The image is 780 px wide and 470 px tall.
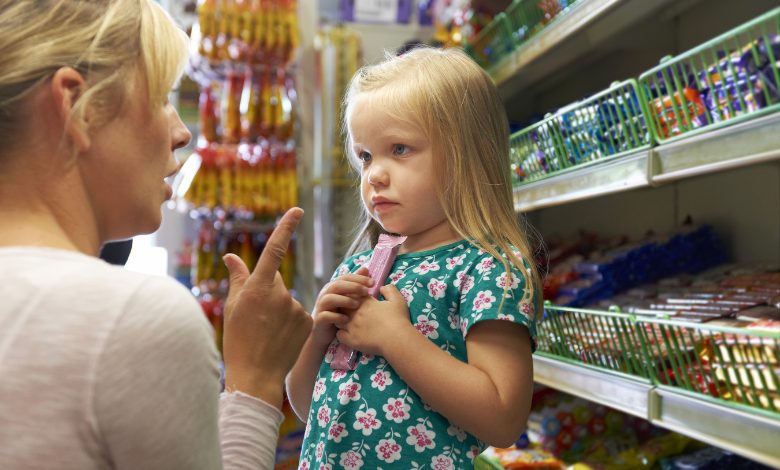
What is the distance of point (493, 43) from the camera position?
238 centimetres

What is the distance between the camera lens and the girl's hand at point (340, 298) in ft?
3.88

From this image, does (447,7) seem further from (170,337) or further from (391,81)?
(170,337)

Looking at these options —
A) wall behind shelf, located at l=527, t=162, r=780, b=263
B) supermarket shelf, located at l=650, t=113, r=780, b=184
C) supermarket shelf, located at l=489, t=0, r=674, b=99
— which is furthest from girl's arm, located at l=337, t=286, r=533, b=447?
wall behind shelf, located at l=527, t=162, r=780, b=263

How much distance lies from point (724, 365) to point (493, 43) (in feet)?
4.78

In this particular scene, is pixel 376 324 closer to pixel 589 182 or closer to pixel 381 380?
pixel 381 380

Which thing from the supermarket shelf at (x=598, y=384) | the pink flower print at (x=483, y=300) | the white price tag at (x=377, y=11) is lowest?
the supermarket shelf at (x=598, y=384)

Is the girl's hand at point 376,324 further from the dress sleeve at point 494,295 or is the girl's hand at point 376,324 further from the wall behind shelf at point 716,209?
the wall behind shelf at point 716,209

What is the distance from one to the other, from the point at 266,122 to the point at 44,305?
8.82 feet

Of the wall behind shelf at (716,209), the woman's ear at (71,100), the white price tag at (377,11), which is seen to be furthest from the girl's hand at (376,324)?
the white price tag at (377,11)

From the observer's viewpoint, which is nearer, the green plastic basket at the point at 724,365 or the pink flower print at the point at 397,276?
the green plastic basket at the point at 724,365

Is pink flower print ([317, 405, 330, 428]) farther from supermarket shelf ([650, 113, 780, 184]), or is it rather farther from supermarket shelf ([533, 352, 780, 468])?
supermarket shelf ([650, 113, 780, 184])

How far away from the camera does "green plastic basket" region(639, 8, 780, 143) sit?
108cm

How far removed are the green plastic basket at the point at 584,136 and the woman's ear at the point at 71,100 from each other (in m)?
1.04

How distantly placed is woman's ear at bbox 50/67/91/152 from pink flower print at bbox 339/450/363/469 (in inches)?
24.6
